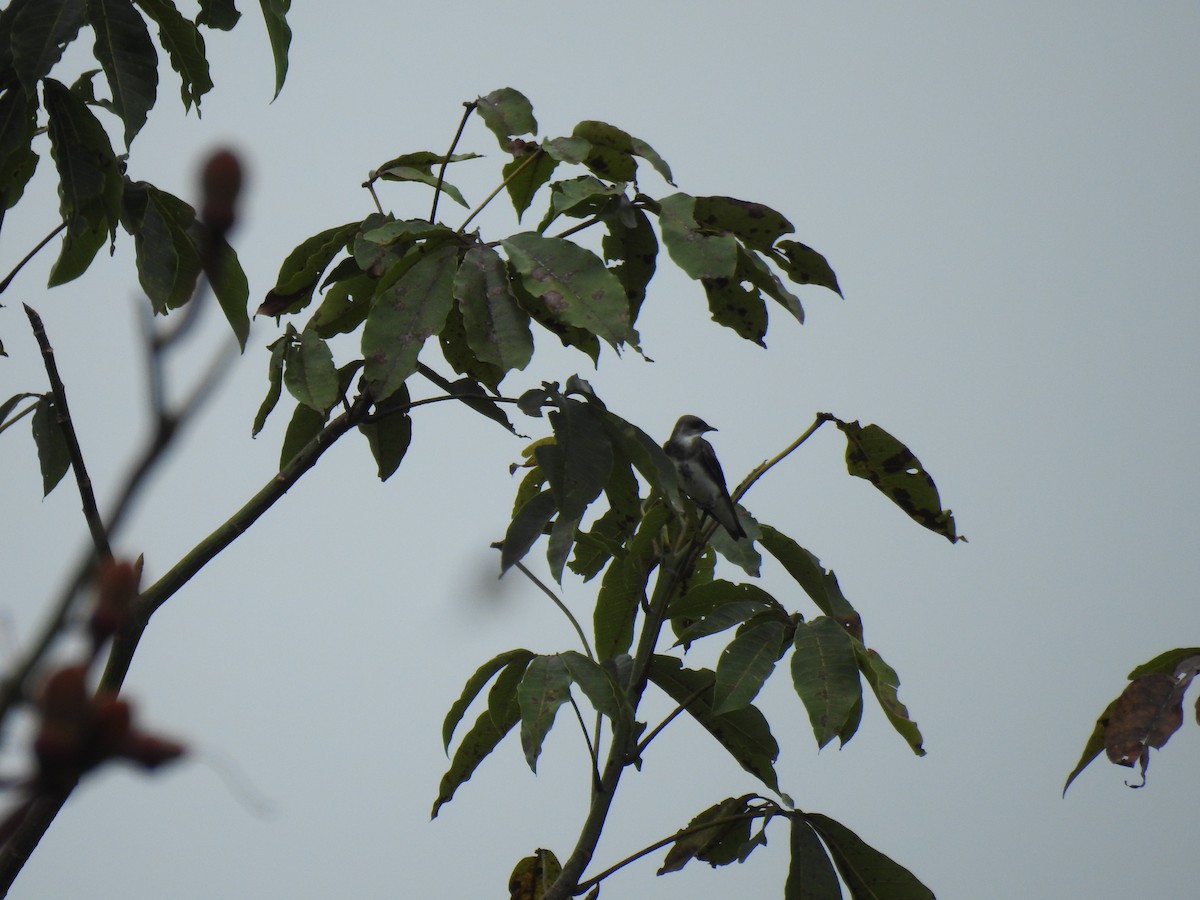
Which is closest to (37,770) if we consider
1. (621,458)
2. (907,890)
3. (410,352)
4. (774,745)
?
(410,352)

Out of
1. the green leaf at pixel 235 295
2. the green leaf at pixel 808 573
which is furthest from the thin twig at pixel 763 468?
the green leaf at pixel 235 295

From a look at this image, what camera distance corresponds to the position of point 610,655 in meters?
2.76

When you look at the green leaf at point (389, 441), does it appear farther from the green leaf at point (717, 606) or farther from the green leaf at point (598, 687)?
the green leaf at point (717, 606)

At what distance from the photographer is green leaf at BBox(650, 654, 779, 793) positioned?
2566mm

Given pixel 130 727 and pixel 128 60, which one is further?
pixel 128 60

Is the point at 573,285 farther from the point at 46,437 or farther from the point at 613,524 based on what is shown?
the point at 46,437

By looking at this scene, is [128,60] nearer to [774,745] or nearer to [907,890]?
[774,745]

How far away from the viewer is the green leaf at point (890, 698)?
7.82 ft

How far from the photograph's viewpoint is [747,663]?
7.78 feet

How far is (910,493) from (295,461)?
1.41 meters

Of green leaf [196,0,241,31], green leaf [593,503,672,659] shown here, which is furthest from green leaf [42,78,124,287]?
green leaf [593,503,672,659]

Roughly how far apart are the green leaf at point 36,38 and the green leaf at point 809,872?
2115 millimetres

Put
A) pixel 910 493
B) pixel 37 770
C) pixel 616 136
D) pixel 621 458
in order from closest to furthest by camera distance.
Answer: pixel 37 770 < pixel 621 458 < pixel 616 136 < pixel 910 493

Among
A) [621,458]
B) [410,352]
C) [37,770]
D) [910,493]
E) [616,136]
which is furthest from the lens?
[910,493]
